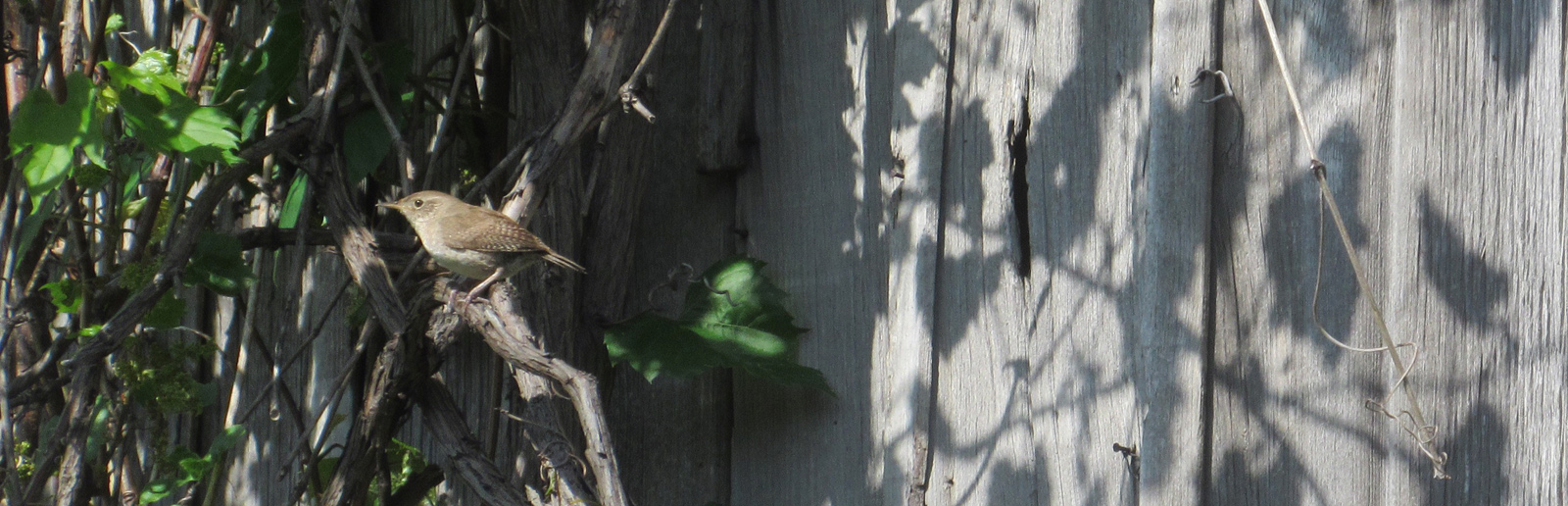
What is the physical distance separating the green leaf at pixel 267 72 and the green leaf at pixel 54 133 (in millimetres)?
414

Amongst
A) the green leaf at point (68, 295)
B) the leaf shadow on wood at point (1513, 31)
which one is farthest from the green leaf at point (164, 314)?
the leaf shadow on wood at point (1513, 31)

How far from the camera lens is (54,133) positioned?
8.15ft

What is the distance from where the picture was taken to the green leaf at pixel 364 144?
2945 mm

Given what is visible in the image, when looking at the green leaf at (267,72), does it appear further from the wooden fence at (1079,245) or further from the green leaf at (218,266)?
the wooden fence at (1079,245)

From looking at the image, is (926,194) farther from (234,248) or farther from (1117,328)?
(234,248)

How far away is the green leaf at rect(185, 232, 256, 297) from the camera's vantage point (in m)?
2.85

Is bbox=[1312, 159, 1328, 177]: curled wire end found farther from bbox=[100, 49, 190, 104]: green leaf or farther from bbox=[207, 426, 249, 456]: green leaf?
bbox=[207, 426, 249, 456]: green leaf

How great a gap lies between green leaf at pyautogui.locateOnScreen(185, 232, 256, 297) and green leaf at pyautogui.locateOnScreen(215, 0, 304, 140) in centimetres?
28

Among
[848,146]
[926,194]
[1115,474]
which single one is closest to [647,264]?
[848,146]

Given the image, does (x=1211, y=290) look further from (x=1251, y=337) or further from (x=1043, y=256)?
(x=1043, y=256)

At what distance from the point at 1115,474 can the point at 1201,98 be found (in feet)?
2.53

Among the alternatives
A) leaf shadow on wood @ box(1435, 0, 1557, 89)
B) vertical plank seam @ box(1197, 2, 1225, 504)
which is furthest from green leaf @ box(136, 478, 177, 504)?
leaf shadow on wood @ box(1435, 0, 1557, 89)

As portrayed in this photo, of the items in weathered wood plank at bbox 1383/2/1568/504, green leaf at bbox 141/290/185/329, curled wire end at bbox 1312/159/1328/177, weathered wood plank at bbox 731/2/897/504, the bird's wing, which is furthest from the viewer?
green leaf at bbox 141/290/185/329

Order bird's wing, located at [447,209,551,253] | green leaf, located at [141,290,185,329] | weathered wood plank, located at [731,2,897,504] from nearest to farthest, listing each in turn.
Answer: bird's wing, located at [447,209,551,253], weathered wood plank, located at [731,2,897,504], green leaf, located at [141,290,185,329]
